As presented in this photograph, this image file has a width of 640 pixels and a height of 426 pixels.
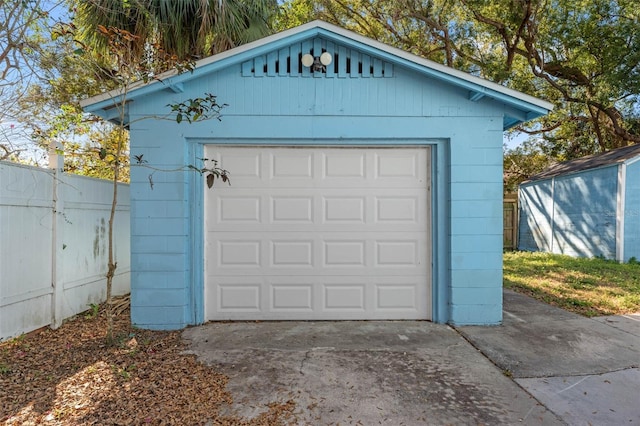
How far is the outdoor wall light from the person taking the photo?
463 cm

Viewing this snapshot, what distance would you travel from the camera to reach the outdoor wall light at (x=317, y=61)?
4.63 meters

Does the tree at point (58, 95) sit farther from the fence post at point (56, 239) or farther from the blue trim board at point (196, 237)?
the blue trim board at point (196, 237)

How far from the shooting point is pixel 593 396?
305cm

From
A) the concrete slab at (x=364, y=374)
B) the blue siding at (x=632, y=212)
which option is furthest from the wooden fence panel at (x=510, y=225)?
the concrete slab at (x=364, y=374)

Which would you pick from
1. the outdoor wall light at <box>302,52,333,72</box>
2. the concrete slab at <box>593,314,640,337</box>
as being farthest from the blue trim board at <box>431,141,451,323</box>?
the concrete slab at <box>593,314,640,337</box>

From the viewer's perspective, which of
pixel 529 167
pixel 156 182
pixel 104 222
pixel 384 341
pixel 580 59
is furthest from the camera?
pixel 529 167

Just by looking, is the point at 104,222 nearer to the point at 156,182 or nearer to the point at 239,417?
the point at 156,182

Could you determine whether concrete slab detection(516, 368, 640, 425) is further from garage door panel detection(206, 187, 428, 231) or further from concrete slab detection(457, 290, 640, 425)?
garage door panel detection(206, 187, 428, 231)

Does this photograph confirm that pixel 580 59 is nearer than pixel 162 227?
No

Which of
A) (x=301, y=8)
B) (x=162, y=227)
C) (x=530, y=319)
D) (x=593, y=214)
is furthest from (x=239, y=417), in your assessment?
(x=593, y=214)

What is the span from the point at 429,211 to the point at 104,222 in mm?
4718

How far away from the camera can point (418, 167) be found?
4.93 metres

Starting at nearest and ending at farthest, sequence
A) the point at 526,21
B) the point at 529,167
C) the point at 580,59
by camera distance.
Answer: the point at 526,21
the point at 580,59
the point at 529,167

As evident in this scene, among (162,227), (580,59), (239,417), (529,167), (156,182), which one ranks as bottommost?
(239,417)
